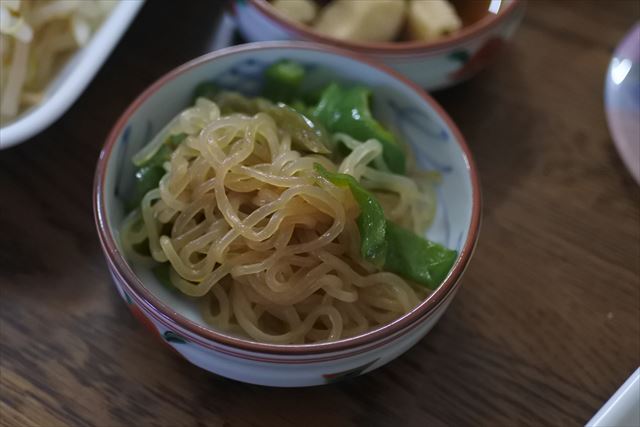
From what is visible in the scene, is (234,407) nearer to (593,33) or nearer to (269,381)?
(269,381)

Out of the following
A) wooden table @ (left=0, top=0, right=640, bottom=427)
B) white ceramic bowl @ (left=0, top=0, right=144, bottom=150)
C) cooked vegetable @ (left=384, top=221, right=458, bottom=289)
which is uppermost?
white ceramic bowl @ (left=0, top=0, right=144, bottom=150)

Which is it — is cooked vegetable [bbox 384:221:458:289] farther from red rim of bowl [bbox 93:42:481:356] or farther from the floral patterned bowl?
the floral patterned bowl

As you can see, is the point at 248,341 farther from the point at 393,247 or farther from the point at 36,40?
the point at 36,40

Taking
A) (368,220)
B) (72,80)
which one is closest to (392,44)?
(368,220)

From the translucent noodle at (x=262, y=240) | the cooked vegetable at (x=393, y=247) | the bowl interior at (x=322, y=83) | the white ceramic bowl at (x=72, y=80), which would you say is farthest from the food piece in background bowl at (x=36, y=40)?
the cooked vegetable at (x=393, y=247)

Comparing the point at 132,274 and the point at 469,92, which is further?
the point at 469,92

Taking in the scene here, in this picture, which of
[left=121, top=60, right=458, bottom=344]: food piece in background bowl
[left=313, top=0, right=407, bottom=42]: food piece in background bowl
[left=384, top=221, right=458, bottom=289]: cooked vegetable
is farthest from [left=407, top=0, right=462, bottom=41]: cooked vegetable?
[left=384, top=221, right=458, bottom=289]: cooked vegetable

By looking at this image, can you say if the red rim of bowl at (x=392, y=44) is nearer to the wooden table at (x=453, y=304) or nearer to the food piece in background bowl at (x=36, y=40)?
the wooden table at (x=453, y=304)

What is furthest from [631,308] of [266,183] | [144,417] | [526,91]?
[144,417]
